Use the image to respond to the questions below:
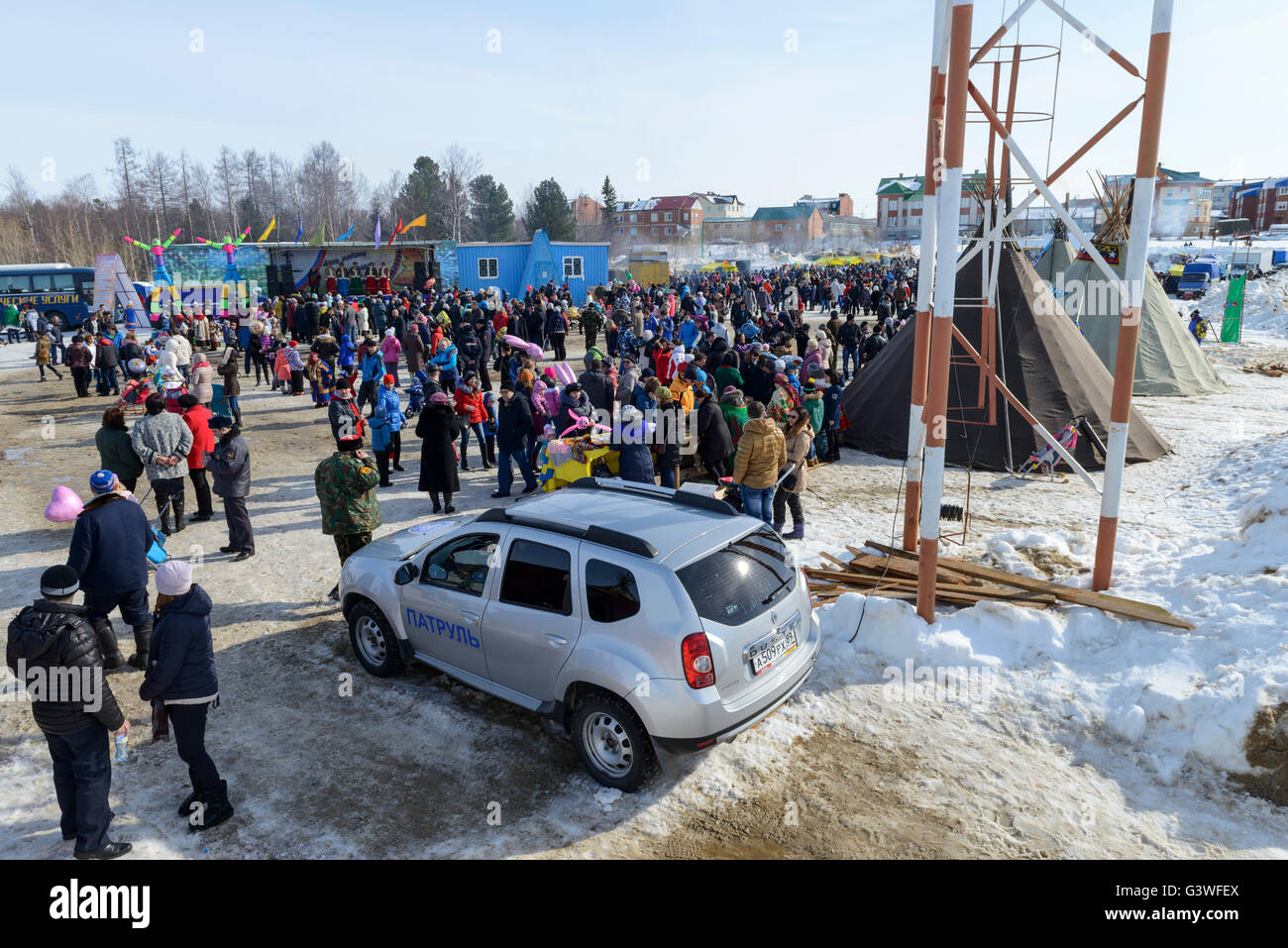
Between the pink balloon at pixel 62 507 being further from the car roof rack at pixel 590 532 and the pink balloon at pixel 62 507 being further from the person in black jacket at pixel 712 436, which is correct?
the person in black jacket at pixel 712 436

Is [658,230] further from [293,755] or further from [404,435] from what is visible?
[293,755]

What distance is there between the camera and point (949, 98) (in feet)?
21.5

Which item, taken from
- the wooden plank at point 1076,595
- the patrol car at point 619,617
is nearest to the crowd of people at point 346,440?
the patrol car at point 619,617

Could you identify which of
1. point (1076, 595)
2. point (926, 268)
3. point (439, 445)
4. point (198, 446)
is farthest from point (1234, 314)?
point (198, 446)

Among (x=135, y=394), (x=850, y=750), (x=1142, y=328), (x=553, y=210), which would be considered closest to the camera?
(x=850, y=750)

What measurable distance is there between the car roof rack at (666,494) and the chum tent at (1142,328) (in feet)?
48.5

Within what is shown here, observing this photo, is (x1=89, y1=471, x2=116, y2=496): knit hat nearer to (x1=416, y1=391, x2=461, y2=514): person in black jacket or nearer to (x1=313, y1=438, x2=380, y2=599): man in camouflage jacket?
(x1=313, y1=438, x2=380, y2=599): man in camouflage jacket

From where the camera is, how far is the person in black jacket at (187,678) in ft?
15.5

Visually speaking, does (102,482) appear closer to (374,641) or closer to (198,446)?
(374,641)

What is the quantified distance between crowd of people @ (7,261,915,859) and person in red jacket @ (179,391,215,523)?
3cm

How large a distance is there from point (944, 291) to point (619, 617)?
13.2 ft

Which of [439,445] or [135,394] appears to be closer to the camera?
[439,445]

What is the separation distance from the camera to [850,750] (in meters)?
5.66
